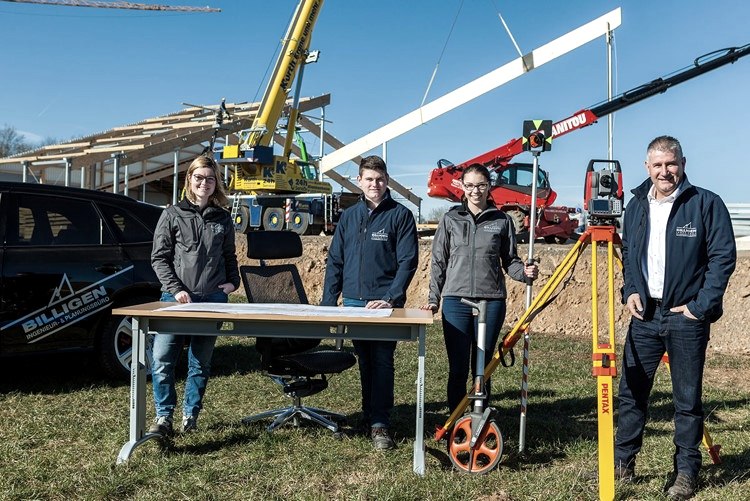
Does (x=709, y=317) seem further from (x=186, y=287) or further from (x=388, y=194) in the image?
(x=186, y=287)

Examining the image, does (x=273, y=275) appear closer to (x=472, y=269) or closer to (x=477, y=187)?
(x=472, y=269)

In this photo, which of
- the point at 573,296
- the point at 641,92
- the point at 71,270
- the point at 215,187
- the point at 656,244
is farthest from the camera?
the point at 641,92

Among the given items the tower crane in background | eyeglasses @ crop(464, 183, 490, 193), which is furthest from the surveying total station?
the tower crane in background

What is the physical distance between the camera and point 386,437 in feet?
14.0

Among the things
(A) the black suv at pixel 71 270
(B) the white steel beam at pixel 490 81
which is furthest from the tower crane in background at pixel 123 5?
(A) the black suv at pixel 71 270

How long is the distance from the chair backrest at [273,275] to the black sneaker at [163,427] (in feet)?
3.06

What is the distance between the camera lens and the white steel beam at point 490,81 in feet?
55.8

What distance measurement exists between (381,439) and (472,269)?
3.81 feet

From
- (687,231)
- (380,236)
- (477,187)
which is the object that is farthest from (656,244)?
(380,236)

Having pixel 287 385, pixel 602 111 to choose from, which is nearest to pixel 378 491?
pixel 287 385

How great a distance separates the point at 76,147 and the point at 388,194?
68.5 feet

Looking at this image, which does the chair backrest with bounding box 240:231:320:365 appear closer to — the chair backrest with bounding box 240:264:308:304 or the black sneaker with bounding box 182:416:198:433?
the chair backrest with bounding box 240:264:308:304

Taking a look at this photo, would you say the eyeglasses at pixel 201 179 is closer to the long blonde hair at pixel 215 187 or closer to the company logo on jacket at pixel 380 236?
the long blonde hair at pixel 215 187

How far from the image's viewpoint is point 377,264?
4.47 metres
